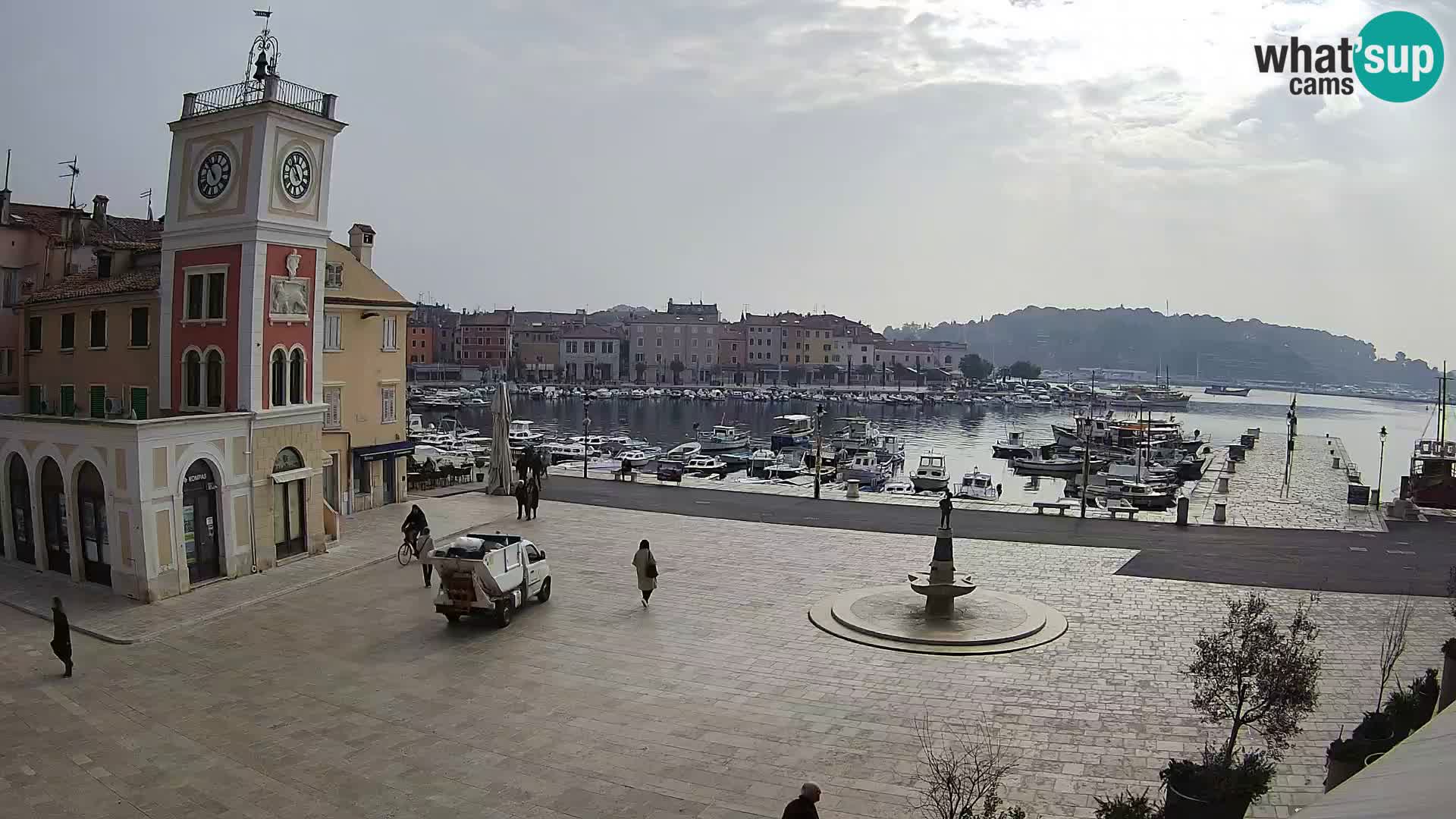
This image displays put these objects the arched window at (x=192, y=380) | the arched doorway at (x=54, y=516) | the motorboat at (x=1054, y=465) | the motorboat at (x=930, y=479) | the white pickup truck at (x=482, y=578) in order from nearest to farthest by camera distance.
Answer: the white pickup truck at (x=482, y=578) < the arched doorway at (x=54, y=516) < the arched window at (x=192, y=380) < the motorboat at (x=930, y=479) < the motorboat at (x=1054, y=465)

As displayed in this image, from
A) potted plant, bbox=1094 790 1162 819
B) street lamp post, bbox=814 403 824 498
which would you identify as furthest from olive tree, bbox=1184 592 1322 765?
street lamp post, bbox=814 403 824 498

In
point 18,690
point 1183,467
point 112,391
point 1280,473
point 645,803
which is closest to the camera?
point 645,803

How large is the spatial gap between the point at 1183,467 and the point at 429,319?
131891 millimetres

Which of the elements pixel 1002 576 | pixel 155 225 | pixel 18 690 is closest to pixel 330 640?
pixel 18 690

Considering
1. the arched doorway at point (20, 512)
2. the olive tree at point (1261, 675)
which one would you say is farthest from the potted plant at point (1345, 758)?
the arched doorway at point (20, 512)

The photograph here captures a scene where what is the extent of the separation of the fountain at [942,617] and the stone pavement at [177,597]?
11470 millimetres

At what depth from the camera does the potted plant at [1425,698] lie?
9.99 metres

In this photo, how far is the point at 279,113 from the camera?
2148 cm

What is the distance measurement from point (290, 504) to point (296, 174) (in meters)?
7.92

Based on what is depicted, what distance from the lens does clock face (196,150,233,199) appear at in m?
21.8

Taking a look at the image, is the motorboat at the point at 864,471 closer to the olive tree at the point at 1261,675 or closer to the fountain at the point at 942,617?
the fountain at the point at 942,617

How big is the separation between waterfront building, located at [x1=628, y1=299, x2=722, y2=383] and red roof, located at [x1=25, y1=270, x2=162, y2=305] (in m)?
131

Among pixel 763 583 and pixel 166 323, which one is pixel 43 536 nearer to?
pixel 166 323

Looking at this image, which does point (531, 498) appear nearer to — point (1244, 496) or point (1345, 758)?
point (1345, 758)
